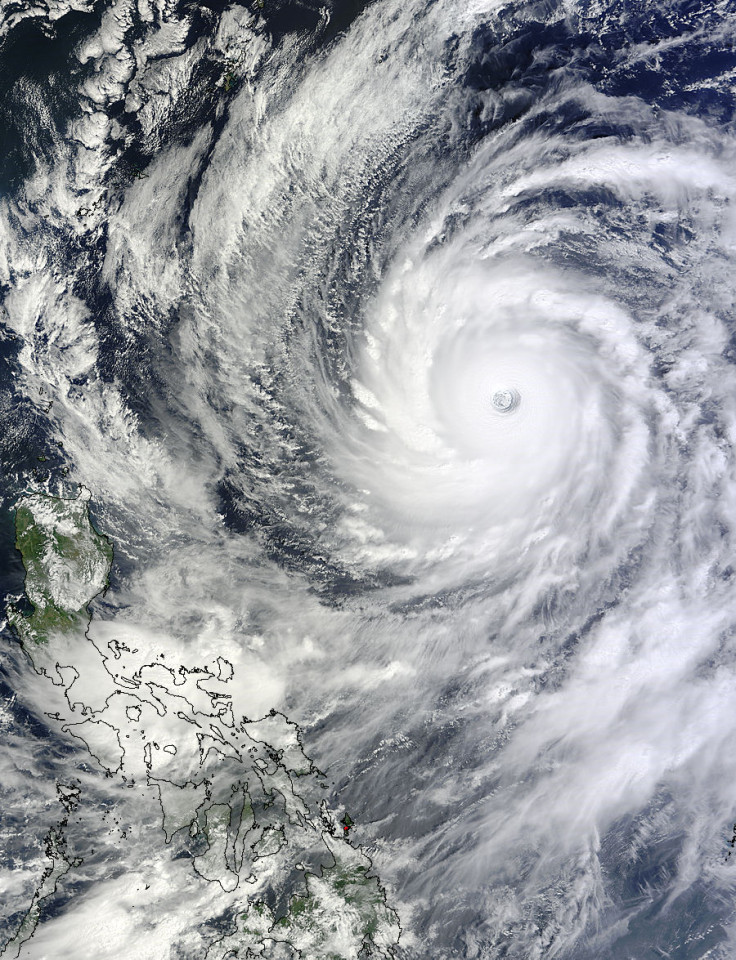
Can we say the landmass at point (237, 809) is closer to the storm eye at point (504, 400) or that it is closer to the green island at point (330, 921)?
the green island at point (330, 921)

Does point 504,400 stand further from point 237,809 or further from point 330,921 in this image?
point 330,921

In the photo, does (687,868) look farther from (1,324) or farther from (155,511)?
(1,324)

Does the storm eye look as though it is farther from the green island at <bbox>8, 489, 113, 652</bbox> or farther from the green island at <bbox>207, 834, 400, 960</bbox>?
the green island at <bbox>207, 834, 400, 960</bbox>

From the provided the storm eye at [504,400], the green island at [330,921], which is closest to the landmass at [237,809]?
the green island at [330,921]

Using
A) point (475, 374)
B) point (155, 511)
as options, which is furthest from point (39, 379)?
point (475, 374)

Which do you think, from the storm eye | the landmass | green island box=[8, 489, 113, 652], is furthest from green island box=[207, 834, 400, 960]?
the storm eye

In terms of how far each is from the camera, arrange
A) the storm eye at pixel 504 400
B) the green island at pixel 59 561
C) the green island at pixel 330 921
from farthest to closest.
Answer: the storm eye at pixel 504 400, the green island at pixel 59 561, the green island at pixel 330 921
